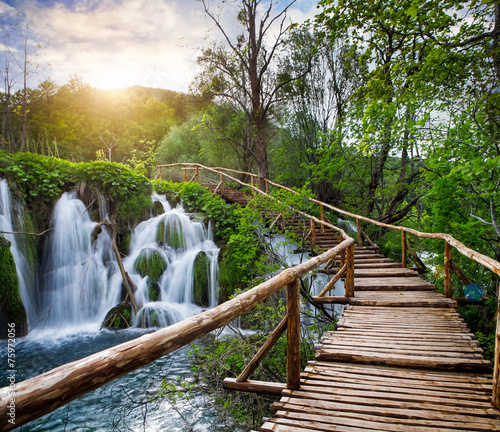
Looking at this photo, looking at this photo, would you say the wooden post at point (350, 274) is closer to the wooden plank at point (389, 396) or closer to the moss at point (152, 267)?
the wooden plank at point (389, 396)

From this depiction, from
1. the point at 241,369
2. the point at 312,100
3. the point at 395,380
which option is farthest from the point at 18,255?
the point at 312,100

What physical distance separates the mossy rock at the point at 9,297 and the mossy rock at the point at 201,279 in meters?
4.51

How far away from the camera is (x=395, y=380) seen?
8.27 feet

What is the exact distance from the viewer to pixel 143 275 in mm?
9094

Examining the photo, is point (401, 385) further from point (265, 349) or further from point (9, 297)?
point (9, 297)

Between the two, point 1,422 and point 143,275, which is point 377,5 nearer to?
point 1,422

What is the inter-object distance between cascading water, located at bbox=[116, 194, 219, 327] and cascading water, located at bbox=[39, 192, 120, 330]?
651 millimetres

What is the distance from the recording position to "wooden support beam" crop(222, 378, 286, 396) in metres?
2.49

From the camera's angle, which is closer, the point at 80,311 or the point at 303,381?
the point at 303,381

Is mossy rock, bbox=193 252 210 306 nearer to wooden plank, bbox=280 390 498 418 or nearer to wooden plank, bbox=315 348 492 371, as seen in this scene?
wooden plank, bbox=315 348 492 371

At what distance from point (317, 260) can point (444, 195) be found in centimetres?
517

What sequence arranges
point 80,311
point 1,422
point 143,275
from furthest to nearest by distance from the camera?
point 143,275 < point 80,311 < point 1,422

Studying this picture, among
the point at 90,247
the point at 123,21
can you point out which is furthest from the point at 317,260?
the point at 123,21

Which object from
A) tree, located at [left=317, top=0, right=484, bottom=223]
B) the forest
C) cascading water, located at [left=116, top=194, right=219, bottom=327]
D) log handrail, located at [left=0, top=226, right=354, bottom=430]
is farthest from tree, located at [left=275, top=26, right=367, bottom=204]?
log handrail, located at [left=0, top=226, right=354, bottom=430]
